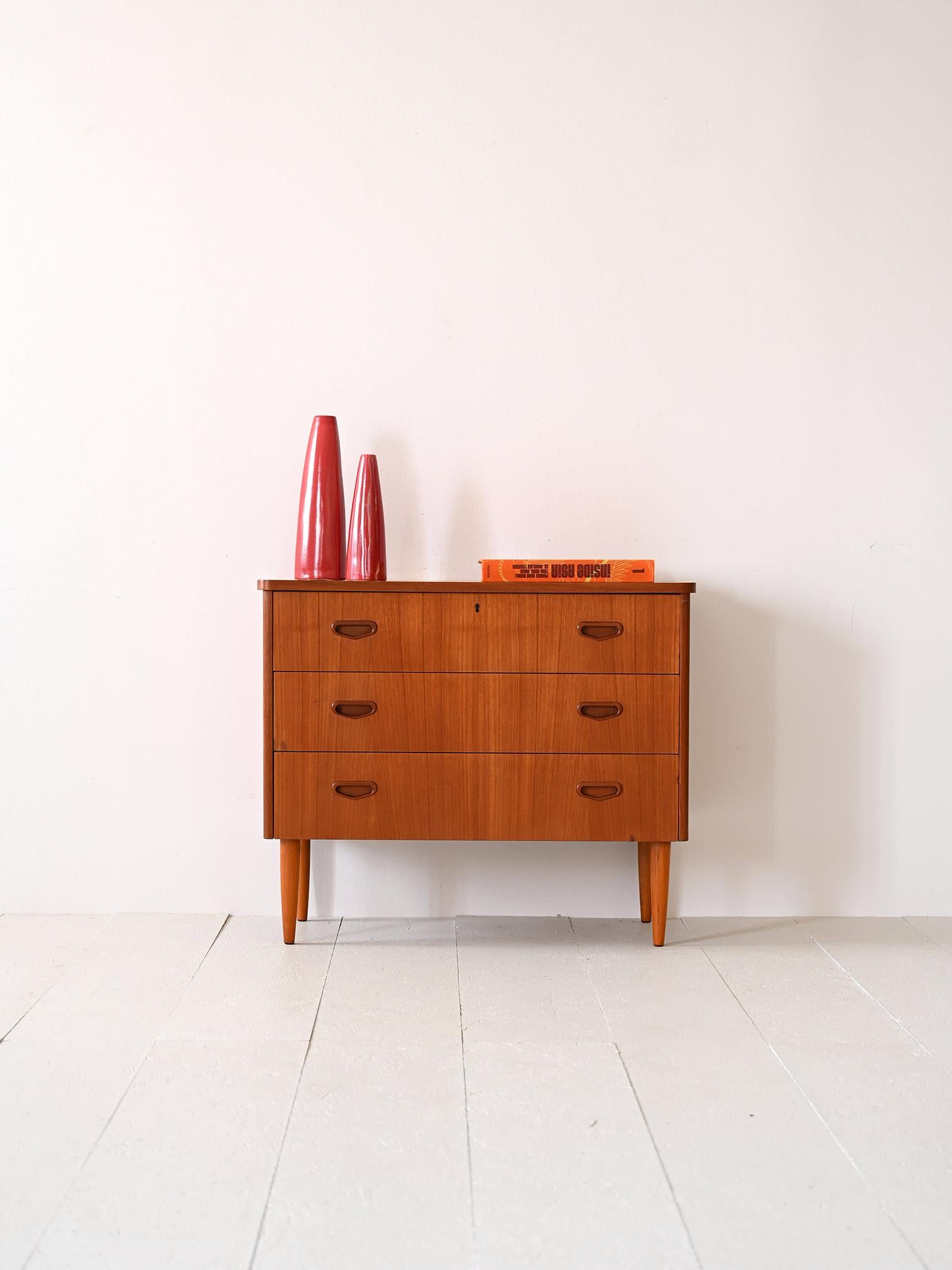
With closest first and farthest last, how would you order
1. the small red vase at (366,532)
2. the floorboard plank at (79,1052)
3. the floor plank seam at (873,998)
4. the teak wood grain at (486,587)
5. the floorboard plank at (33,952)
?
the floorboard plank at (79,1052) < the floor plank seam at (873,998) < the floorboard plank at (33,952) < the teak wood grain at (486,587) < the small red vase at (366,532)

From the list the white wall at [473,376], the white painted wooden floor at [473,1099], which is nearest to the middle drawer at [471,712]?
the white wall at [473,376]

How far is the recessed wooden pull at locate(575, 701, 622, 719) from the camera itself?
78.5 inches

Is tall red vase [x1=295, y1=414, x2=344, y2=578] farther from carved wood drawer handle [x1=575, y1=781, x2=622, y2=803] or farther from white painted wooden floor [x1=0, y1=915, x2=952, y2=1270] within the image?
white painted wooden floor [x1=0, y1=915, x2=952, y2=1270]

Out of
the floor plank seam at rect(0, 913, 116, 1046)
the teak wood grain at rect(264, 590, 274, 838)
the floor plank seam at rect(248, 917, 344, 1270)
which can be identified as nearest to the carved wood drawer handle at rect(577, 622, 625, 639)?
the teak wood grain at rect(264, 590, 274, 838)

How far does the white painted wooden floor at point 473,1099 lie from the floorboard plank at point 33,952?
1 centimetres

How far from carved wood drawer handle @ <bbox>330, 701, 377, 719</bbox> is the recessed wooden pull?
0.41 metres

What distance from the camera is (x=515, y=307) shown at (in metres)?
2.25

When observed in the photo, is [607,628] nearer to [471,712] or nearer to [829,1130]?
[471,712]

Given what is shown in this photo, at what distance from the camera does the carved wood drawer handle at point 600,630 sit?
199 centimetres

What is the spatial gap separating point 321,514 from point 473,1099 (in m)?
1.14

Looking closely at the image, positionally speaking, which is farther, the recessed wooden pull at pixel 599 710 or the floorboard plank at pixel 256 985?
the recessed wooden pull at pixel 599 710

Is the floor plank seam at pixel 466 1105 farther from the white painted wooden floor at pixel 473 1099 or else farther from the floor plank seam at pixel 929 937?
the floor plank seam at pixel 929 937

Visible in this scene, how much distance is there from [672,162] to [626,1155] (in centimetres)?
198

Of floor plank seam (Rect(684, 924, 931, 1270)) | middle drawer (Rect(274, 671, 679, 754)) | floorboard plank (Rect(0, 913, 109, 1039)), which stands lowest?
floorboard plank (Rect(0, 913, 109, 1039))
